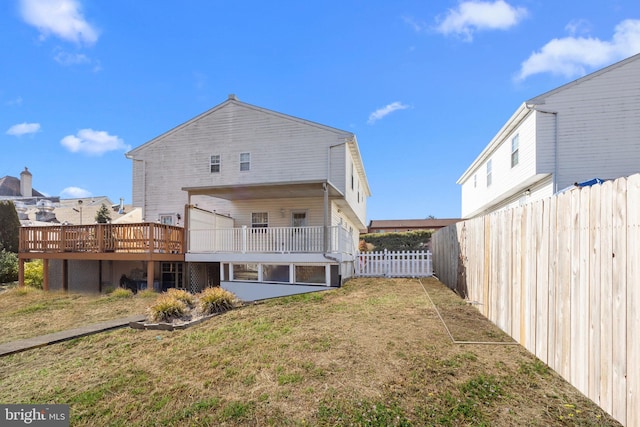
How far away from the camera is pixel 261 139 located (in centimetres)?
1509

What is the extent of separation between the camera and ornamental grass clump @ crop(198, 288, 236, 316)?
807 centimetres

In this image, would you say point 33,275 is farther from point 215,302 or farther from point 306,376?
point 306,376

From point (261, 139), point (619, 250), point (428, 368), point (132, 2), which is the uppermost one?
point (132, 2)

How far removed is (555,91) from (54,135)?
85.5 ft

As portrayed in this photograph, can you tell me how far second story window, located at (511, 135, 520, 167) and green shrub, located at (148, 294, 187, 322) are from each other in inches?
526

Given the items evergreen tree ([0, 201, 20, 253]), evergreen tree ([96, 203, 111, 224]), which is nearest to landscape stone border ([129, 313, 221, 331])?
evergreen tree ([0, 201, 20, 253])

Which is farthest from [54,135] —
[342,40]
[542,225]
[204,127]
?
[542,225]

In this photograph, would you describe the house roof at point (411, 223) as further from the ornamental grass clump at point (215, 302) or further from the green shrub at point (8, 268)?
the ornamental grass clump at point (215, 302)

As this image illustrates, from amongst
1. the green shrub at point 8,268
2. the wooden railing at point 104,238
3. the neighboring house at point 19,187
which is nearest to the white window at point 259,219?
the wooden railing at point 104,238

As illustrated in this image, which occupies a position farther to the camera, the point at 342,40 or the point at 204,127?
the point at 204,127

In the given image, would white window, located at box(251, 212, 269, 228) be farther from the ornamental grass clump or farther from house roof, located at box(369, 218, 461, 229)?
house roof, located at box(369, 218, 461, 229)

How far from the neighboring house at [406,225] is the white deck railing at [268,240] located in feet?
102

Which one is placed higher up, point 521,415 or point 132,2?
point 132,2

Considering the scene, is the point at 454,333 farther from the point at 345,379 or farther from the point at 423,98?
the point at 423,98
